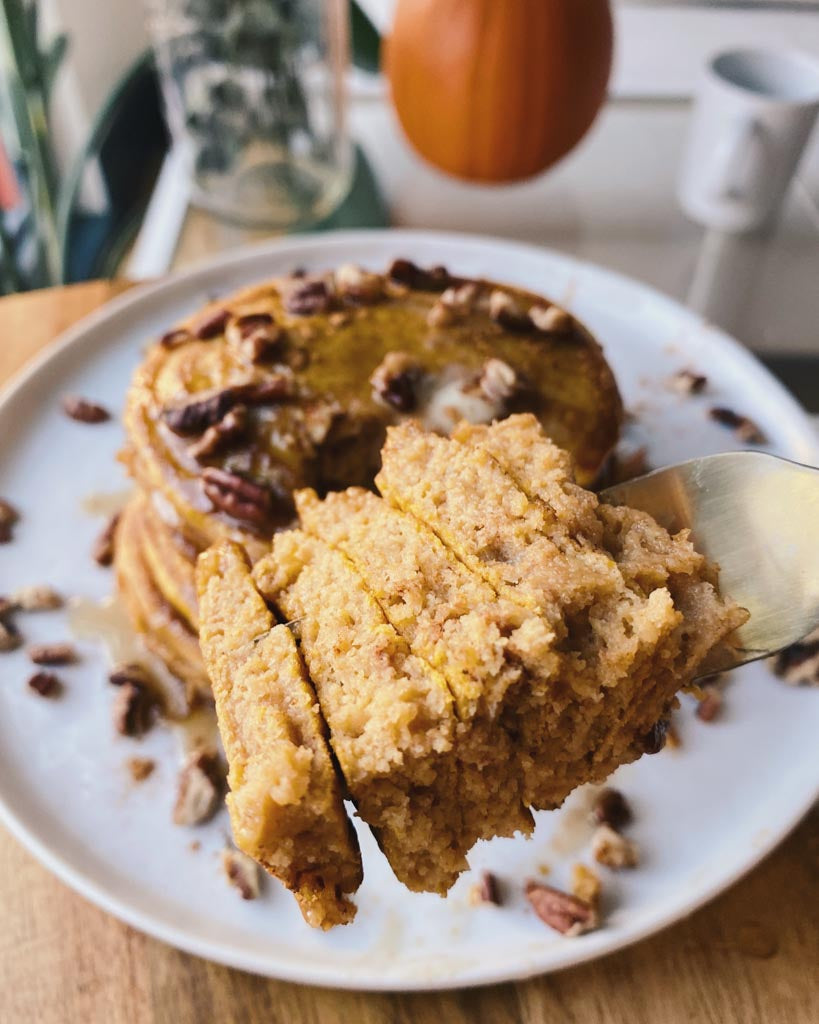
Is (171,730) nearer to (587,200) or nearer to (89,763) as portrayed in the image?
(89,763)

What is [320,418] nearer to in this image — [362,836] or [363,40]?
[362,836]

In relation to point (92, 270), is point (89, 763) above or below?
above

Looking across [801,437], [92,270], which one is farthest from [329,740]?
[92,270]

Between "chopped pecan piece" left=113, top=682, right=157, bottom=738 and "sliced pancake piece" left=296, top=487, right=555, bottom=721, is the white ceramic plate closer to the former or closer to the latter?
"chopped pecan piece" left=113, top=682, right=157, bottom=738

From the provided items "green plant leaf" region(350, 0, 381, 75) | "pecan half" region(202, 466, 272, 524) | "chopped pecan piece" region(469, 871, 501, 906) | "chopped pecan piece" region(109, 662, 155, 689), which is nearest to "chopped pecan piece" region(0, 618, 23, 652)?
"chopped pecan piece" region(109, 662, 155, 689)

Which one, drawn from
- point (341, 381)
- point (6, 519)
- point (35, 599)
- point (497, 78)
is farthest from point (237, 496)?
point (497, 78)


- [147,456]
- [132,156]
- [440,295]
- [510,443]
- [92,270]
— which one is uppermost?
[510,443]

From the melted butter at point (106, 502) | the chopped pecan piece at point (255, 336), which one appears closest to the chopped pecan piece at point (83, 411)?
the melted butter at point (106, 502)
